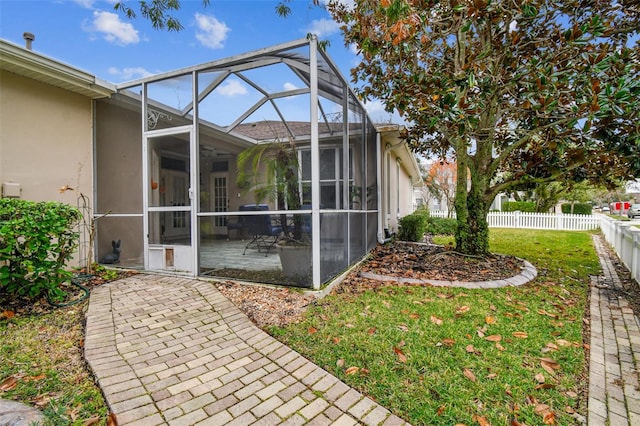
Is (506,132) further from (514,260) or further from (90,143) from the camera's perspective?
(90,143)

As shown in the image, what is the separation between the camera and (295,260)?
4.59 metres

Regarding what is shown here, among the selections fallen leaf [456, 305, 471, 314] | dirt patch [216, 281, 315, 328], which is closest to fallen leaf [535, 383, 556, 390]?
fallen leaf [456, 305, 471, 314]

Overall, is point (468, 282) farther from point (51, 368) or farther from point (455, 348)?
point (51, 368)

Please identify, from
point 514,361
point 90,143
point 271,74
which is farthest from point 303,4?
point 514,361

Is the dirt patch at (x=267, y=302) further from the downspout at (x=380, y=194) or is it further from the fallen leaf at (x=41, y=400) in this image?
the downspout at (x=380, y=194)

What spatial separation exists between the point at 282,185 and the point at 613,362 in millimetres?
4112

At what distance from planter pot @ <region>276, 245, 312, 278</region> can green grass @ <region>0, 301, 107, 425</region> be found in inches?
98.5

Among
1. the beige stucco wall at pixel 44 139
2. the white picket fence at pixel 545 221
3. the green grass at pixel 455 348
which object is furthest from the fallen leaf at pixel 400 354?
the white picket fence at pixel 545 221

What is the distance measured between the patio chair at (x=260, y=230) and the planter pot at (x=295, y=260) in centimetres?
22

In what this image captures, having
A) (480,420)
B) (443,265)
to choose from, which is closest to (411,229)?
(443,265)

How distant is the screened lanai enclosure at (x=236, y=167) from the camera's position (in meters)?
4.50

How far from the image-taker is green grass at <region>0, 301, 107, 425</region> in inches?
80.4

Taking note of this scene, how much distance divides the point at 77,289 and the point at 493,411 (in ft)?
17.5

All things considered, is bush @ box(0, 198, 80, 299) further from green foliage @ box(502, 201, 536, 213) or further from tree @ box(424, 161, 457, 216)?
tree @ box(424, 161, 457, 216)
